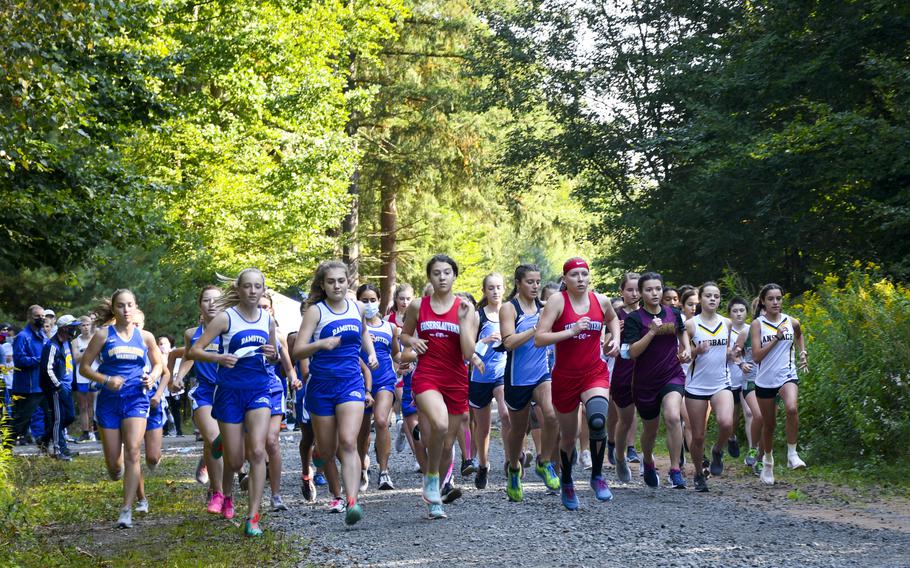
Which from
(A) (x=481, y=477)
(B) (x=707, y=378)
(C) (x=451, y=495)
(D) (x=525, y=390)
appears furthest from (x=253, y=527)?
(B) (x=707, y=378)

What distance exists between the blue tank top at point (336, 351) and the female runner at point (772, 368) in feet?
17.0

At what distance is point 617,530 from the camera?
9.09 metres

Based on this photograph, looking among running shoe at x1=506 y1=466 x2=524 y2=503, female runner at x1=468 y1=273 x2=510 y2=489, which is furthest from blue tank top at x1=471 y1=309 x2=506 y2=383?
running shoe at x1=506 y1=466 x2=524 y2=503

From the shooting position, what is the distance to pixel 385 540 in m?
8.96

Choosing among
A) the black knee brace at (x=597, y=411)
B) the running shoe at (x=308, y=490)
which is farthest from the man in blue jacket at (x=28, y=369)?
the black knee brace at (x=597, y=411)

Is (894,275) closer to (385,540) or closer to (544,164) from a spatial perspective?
(385,540)

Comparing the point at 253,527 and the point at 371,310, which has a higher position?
the point at 371,310

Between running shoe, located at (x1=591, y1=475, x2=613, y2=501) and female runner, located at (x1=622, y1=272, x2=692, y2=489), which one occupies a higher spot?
female runner, located at (x1=622, y1=272, x2=692, y2=489)

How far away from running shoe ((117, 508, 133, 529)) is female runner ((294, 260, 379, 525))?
1947 millimetres

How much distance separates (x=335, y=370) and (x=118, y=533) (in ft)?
7.96

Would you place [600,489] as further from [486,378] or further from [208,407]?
[208,407]

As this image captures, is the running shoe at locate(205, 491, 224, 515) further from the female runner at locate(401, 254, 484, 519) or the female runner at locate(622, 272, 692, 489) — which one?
the female runner at locate(622, 272, 692, 489)

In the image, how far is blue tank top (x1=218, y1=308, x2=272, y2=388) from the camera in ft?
30.7

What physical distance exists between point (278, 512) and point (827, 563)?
5405 mm
